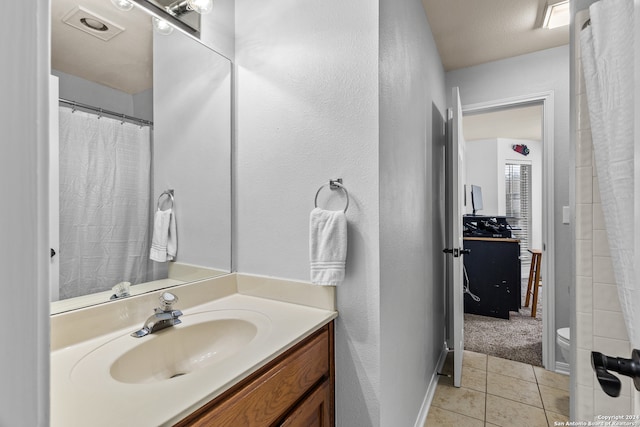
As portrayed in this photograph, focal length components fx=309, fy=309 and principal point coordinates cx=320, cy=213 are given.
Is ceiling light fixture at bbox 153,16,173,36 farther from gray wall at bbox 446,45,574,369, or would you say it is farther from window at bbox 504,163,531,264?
window at bbox 504,163,531,264

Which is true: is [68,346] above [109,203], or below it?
below

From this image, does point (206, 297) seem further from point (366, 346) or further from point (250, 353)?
point (366, 346)

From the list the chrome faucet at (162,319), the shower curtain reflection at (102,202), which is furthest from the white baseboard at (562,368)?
the shower curtain reflection at (102,202)

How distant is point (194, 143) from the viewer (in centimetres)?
136

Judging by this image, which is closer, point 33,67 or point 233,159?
point 33,67

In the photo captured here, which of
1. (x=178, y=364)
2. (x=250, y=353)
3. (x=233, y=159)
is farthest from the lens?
(x=233, y=159)

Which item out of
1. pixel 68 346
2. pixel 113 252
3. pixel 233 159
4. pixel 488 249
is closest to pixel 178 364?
pixel 68 346

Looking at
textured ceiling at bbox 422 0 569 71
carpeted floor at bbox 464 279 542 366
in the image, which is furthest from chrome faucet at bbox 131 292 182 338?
carpeted floor at bbox 464 279 542 366

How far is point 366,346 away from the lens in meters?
1.15

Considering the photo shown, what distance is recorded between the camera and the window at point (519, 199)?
5750 mm

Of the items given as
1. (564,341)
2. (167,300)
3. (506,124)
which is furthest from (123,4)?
(506,124)

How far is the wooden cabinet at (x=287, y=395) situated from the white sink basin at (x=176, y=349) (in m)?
0.12

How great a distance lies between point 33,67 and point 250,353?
2.55 feet

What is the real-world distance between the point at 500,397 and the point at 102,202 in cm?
246
